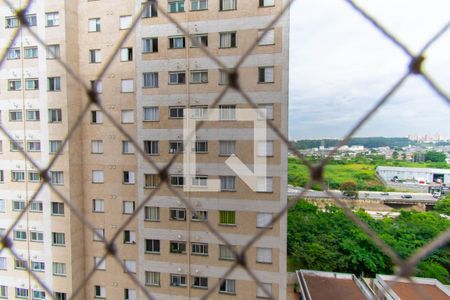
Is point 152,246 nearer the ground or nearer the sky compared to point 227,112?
nearer the ground

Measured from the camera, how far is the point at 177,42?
2.60 m

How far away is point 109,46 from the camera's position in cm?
278

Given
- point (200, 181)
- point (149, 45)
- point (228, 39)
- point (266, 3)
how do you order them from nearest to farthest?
point (266, 3), point (228, 39), point (200, 181), point (149, 45)

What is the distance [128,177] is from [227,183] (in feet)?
3.53

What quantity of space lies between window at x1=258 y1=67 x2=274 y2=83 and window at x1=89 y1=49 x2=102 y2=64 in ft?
5.62

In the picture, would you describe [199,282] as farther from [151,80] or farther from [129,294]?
[151,80]

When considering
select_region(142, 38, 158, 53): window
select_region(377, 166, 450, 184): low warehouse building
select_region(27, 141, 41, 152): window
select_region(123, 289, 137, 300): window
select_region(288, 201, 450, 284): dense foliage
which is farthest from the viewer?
select_region(377, 166, 450, 184): low warehouse building

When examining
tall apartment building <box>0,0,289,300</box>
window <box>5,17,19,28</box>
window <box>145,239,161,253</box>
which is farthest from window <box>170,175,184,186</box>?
window <box>5,17,19,28</box>

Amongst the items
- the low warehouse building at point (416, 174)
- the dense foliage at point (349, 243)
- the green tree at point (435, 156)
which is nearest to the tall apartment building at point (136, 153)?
the dense foliage at point (349, 243)

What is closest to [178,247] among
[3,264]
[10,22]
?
[3,264]

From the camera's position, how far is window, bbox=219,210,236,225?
2.53 m

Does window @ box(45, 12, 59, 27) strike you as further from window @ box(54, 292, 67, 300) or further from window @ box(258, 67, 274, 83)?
window @ box(54, 292, 67, 300)

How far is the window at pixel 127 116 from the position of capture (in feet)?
9.06

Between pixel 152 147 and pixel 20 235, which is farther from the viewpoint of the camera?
pixel 20 235
